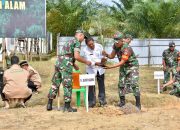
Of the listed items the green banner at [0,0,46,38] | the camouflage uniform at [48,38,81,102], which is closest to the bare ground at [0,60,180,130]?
the camouflage uniform at [48,38,81,102]

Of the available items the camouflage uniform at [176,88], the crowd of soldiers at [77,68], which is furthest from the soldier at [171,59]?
the crowd of soldiers at [77,68]

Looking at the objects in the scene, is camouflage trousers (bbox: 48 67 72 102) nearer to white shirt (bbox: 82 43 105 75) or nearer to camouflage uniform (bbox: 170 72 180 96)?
white shirt (bbox: 82 43 105 75)

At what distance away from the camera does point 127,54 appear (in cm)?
963

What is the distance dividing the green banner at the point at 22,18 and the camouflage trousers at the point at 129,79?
212 inches

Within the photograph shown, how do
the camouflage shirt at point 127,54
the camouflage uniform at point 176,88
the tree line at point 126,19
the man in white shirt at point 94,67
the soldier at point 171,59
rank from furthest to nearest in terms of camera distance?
1. the tree line at point 126,19
2. the soldier at point 171,59
3. the camouflage uniform at point 176,88
4. the man in white shirt at point 94,67
5. the camouflage shirt at point 127,54

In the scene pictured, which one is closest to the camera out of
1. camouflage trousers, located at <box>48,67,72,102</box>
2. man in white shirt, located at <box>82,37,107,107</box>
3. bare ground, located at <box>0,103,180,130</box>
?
bare ground, located at <box>0,103,180,130</box>

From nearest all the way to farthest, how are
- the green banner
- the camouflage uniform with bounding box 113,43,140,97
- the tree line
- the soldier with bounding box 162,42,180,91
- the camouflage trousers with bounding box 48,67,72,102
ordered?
the camouflage trousers with bounding box 48,67,72,102 < the camouflage uniform with bounding box 113,43,140,97 < the soldier with bounding box 162,42,180,91 < the green banner < the tree line

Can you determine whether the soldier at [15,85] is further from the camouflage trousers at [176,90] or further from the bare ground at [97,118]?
the camouflage trousers at [176,90]

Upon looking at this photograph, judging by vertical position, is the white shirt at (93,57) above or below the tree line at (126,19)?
below

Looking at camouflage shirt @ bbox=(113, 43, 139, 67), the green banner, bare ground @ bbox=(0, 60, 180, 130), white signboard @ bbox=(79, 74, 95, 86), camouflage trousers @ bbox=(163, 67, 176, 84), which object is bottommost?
bare ground @ bbox=(0, 60, 180, 130)

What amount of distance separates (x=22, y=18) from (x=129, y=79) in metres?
5.74

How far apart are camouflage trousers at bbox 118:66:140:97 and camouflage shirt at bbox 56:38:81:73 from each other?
4.09 feet

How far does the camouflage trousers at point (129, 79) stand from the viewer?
9859 millimetres

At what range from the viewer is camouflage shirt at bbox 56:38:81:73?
9.23 metres
